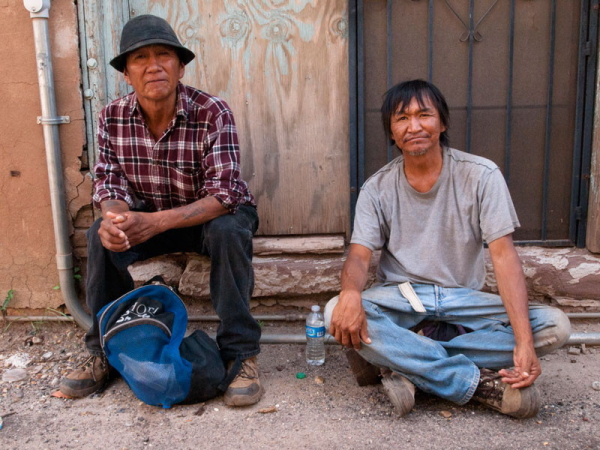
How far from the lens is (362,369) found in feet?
9.56

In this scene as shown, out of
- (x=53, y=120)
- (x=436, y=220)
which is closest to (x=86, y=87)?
(x=53, y=120)

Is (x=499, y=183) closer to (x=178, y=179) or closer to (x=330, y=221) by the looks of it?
(x=330, y=221)

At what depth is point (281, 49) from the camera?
358cm

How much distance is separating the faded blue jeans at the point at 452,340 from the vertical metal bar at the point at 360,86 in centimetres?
102

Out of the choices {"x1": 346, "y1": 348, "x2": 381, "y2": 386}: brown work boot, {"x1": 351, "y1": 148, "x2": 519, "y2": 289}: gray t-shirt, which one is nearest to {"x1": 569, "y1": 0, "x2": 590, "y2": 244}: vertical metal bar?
{"x1": 351, "y1": 148, "x2": 519, "y2": 289}: gray t-shirt

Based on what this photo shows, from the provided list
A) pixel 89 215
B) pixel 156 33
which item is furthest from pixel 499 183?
pixel 89 215

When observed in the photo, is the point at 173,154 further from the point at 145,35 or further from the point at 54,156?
the point at 54,156

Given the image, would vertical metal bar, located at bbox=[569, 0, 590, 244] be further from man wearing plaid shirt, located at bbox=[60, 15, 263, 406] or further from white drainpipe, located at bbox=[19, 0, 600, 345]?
man wearing plaid shirt, located at bbox=[60, 15, 263, 406]

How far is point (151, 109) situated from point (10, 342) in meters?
1.63

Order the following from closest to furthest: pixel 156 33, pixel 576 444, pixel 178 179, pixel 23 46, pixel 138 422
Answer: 1. pixel 576 444
2. pixel 138 422
3. pixel 156 33
4. pixel 178 179
5. pixel 23 46

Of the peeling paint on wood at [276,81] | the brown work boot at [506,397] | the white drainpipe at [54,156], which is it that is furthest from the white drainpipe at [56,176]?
the brown work boot at [506,397]

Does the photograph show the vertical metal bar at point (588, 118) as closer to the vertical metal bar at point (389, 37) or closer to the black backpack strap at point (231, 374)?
the vertical metal bar at point (389, 37)

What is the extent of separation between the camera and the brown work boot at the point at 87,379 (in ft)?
9.59

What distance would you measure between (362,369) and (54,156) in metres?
2.02
